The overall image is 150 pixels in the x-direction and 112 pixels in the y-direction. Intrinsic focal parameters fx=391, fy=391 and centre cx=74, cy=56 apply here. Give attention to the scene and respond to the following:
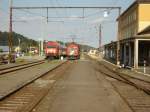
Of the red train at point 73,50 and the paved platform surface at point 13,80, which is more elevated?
the red train at point 73,50

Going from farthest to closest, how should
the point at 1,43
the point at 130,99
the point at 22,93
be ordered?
the point at 1,43 < the point at 22,93 < the point at 130,99

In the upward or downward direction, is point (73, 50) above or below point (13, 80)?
above

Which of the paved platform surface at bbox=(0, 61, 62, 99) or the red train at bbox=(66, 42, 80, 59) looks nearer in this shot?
the paved platform surface at bbox=(0, 61, 62, 99)

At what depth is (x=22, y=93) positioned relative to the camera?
17.1 meters

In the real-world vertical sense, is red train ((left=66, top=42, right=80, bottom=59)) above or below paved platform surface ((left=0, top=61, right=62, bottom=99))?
above

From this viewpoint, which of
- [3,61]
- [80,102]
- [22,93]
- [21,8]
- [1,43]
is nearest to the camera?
[80,102]

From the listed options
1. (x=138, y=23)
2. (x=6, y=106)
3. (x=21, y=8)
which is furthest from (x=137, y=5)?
(x=6, y=106)

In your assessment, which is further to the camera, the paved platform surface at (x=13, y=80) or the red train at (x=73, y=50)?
the red train at (x=73, y=50)

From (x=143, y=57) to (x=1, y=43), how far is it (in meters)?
110

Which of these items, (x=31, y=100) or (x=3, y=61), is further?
(x=3, y=61)

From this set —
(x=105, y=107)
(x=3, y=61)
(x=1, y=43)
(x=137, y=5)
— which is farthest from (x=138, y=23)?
(x=1, y=43)

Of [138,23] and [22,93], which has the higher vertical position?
[138,23]

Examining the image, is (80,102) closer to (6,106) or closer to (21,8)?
(6,106)

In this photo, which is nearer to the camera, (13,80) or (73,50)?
(13,80)
